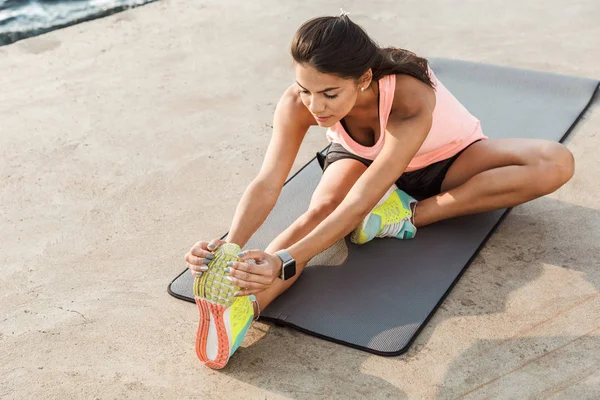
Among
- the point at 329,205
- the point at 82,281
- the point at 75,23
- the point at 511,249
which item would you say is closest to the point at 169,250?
the point at 82,281

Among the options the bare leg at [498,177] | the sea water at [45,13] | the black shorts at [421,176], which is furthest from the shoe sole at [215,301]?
the sea water at [45,13]

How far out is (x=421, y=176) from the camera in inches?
109

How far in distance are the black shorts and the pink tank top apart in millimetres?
24

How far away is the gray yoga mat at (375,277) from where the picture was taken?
2.30m

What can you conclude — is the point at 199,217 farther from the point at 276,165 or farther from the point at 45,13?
the point at 45,13

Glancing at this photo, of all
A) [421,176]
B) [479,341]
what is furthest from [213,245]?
[421,176]

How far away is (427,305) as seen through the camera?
7.79 feet

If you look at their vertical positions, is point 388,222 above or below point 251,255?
below

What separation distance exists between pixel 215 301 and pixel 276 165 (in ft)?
1.78

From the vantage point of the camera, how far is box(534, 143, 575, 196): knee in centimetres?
259

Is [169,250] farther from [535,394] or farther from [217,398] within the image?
[535,394]

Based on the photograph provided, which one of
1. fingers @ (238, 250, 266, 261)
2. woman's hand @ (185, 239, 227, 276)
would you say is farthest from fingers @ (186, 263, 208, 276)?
fingers @ (238, 250, 266, 261)

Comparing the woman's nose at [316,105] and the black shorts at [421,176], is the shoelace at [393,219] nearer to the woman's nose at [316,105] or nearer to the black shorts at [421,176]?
the black shorts at [421,176]

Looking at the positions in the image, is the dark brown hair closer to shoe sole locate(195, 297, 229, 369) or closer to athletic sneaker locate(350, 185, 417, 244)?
athletic sneaker locate(350, 185, 417, 244)
